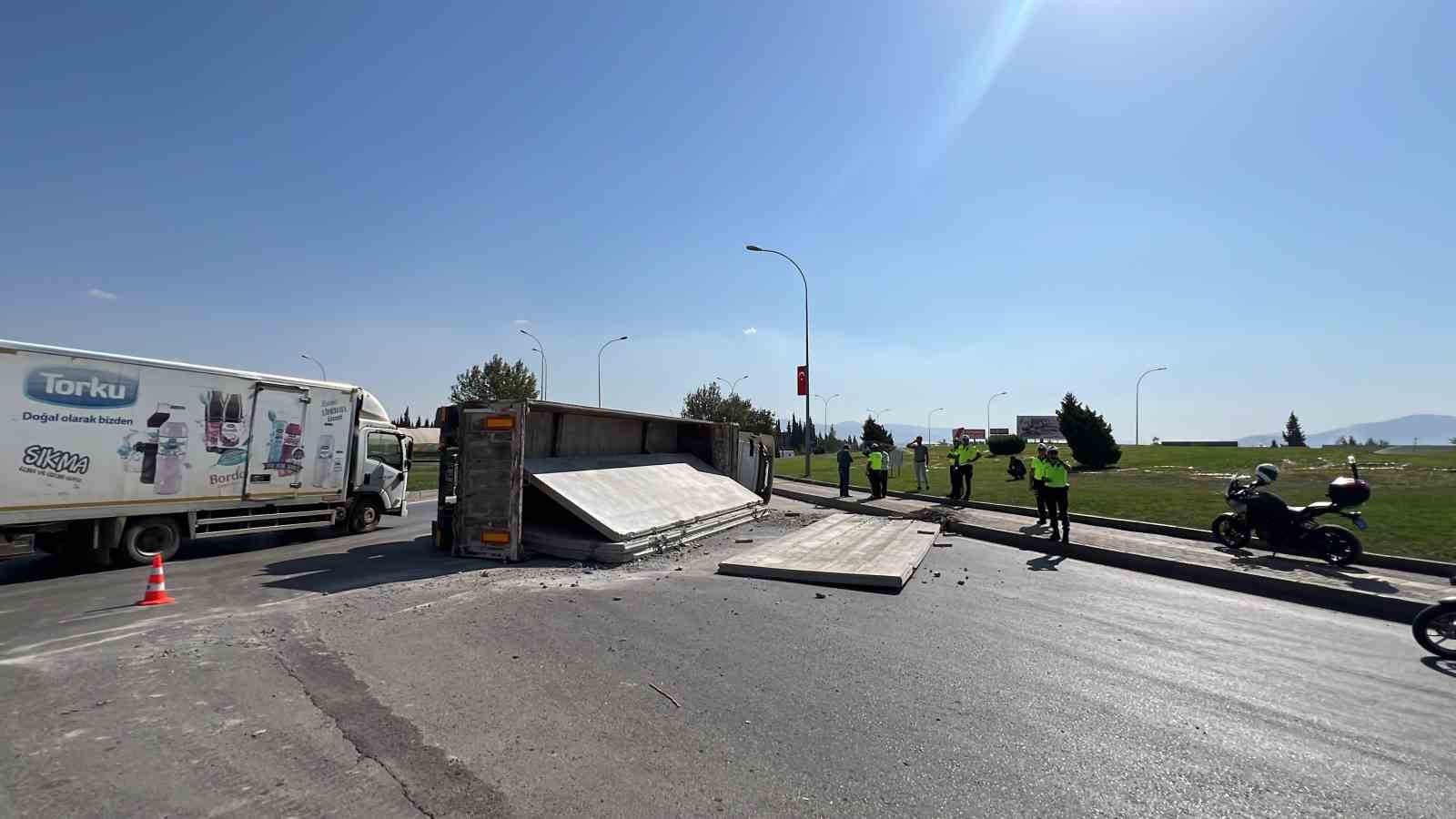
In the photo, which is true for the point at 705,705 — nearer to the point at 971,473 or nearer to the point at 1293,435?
the point at 971,473

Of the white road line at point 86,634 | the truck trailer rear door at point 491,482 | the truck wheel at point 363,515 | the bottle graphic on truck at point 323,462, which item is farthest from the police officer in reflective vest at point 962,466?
the white road line at point 86,634

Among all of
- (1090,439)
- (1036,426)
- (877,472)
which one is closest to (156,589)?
(877,472)

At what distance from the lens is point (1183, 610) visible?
26.4ft

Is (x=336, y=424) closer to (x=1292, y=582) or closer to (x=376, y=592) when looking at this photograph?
(x=376, y=592)

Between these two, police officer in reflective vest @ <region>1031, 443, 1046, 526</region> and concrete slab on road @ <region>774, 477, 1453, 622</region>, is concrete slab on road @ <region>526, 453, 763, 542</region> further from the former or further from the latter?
police officer in reflective vest @ <region>1031, 443, 1046, 526</region>

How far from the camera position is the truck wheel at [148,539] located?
33.8 feet

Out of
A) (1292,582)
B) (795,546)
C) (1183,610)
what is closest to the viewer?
(1183,610)

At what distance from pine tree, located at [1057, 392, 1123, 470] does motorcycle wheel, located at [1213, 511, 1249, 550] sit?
26264 mm

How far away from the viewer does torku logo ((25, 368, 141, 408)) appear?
29.5ft

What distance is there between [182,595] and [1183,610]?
11212mm

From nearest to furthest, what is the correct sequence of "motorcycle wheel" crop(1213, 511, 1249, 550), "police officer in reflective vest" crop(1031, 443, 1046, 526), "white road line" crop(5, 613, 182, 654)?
1. "white road line" crop(5, 613, 182, 654)
2. "motorcycle wheel" crop(1213, 511, 1249, 550)
3. "police officer in reflective vest" crop(1031, 443, 1046, 526)

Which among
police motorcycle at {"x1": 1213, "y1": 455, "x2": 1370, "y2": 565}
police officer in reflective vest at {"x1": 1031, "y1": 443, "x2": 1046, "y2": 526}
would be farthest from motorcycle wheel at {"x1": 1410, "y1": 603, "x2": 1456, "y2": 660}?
police officer in reflective vest at {"x1": 1031, "y1": 443, "x2": 1046, "y2": 526}

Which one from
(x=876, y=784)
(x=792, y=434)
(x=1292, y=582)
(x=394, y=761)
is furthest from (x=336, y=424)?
(x=792, y=434)

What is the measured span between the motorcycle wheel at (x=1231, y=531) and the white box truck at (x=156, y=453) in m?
15.4
